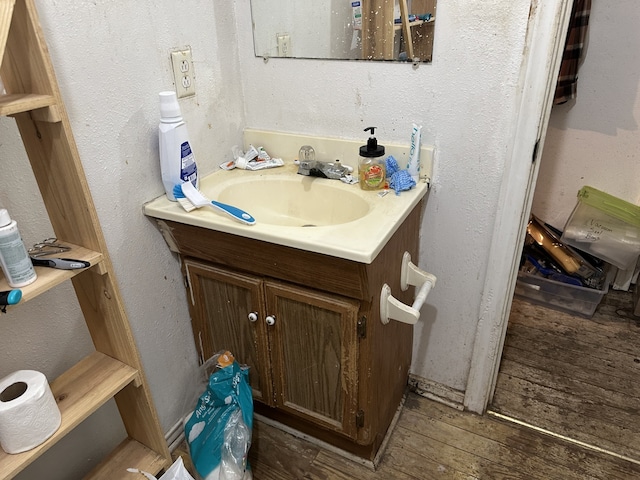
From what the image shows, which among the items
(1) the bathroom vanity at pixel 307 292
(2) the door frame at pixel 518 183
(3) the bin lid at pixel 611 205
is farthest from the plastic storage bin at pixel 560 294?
(1) the bathroom vanity at pixel 307 292

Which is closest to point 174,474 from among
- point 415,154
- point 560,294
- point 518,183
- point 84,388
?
point 84,388

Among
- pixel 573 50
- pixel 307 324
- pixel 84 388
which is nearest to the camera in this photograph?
pixel 84 388

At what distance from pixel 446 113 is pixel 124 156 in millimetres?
805

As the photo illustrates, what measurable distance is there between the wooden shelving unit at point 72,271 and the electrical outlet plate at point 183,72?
438 millimetres

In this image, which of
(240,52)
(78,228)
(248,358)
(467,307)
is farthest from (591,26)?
(78,228)

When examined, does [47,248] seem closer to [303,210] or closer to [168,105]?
[168,105]

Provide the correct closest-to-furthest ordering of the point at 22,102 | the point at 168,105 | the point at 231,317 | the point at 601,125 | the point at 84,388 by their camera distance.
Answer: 1. the point at 22,102
2. the point at 84,388
3. the point at 168,105
4. the point at 231,317
5. the point at 601,125


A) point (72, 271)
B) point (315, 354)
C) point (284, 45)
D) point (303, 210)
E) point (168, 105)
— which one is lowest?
point (315, 354)

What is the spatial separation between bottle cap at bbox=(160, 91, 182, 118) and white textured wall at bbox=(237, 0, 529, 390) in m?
0.37

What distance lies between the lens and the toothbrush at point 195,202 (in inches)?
42.4

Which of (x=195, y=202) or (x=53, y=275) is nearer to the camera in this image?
(x=53, y=275)

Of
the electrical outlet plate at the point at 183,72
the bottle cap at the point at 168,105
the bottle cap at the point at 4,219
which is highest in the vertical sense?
the electrical outlet plate at the point at 183,72

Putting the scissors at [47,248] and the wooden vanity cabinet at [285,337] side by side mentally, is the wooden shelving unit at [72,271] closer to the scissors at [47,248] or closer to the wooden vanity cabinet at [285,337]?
the scissors at [47,248]

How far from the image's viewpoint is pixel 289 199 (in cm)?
135
